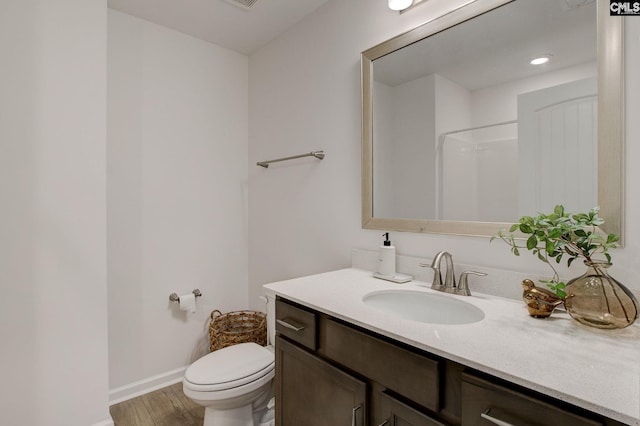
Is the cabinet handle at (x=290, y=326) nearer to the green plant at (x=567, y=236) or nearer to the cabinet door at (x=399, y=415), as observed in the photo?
the cabinet door at (x=399, y=415)

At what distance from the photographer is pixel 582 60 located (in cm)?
105

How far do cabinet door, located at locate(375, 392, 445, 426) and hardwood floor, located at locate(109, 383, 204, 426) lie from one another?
1.42 metres

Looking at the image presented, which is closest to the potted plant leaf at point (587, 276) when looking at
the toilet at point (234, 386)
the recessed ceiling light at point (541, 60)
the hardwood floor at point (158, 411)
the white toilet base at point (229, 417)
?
the recessed ceiling light at point (541, 60)

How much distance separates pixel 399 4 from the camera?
4.85ft

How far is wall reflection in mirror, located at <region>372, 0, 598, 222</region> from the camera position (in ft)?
3.48

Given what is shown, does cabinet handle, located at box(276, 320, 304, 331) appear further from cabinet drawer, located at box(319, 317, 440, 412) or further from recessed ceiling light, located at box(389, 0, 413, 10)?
recessed ceiling light, located at box(389, 0, 413, 10)

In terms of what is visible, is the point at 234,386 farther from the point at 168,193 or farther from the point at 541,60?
the point at 541,60

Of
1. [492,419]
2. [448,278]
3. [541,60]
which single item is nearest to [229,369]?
[448,278]

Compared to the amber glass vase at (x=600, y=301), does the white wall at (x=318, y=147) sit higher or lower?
higher

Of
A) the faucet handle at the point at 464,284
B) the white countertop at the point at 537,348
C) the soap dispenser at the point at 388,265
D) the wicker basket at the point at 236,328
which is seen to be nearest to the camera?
the white countertop at the point at 537,348

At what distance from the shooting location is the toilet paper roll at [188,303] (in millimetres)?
2256

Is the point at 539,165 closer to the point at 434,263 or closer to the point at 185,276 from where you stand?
the point at 434,263

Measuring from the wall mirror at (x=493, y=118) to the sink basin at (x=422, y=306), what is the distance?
294 mm

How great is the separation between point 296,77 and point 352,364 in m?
1.80
